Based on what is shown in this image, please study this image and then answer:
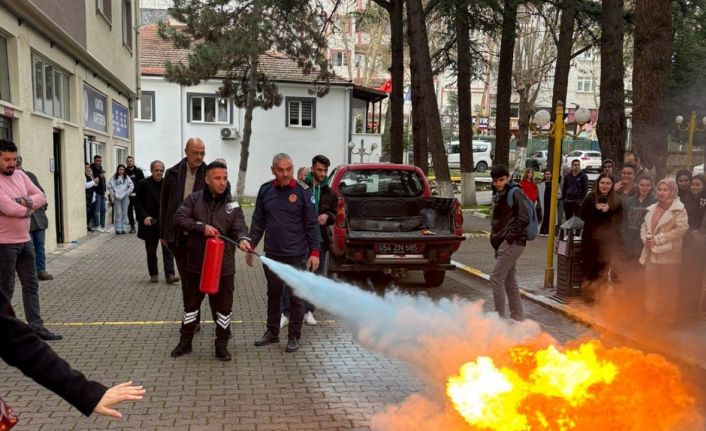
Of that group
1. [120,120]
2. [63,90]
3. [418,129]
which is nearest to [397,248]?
[63,90]

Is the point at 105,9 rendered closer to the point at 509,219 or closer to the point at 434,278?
the point at 434,278

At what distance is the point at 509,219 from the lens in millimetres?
6168

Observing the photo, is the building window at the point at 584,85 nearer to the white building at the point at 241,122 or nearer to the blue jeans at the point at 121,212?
the white building at the point at 241,122

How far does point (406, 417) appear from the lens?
376cm

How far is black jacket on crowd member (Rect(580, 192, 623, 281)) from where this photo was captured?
23.5ft

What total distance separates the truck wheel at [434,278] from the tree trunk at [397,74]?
414 inches

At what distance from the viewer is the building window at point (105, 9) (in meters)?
14.1

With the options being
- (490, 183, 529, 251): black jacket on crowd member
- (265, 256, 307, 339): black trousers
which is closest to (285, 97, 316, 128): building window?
(490, 183, 529, 251): black jacket on crowd member

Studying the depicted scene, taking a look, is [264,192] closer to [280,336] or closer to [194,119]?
[280,336]

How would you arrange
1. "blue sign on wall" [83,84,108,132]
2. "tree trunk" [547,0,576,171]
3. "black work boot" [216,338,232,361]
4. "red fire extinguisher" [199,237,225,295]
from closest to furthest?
"red fire extinguisher" [199,237,225,295] → "black work boot" [216,338,232,361] → "blue sign on wall" [83,84,108,132] → "tree trunk" [547,0,576,171]

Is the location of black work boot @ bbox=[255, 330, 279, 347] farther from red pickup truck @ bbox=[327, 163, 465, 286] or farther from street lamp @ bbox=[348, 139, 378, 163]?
street lamp @ bbox=[348, 139, 378, 163]

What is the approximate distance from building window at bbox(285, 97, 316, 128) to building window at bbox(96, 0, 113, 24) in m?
14.0

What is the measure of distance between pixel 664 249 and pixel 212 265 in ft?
16.7

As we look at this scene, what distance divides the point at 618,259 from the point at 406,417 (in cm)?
497
